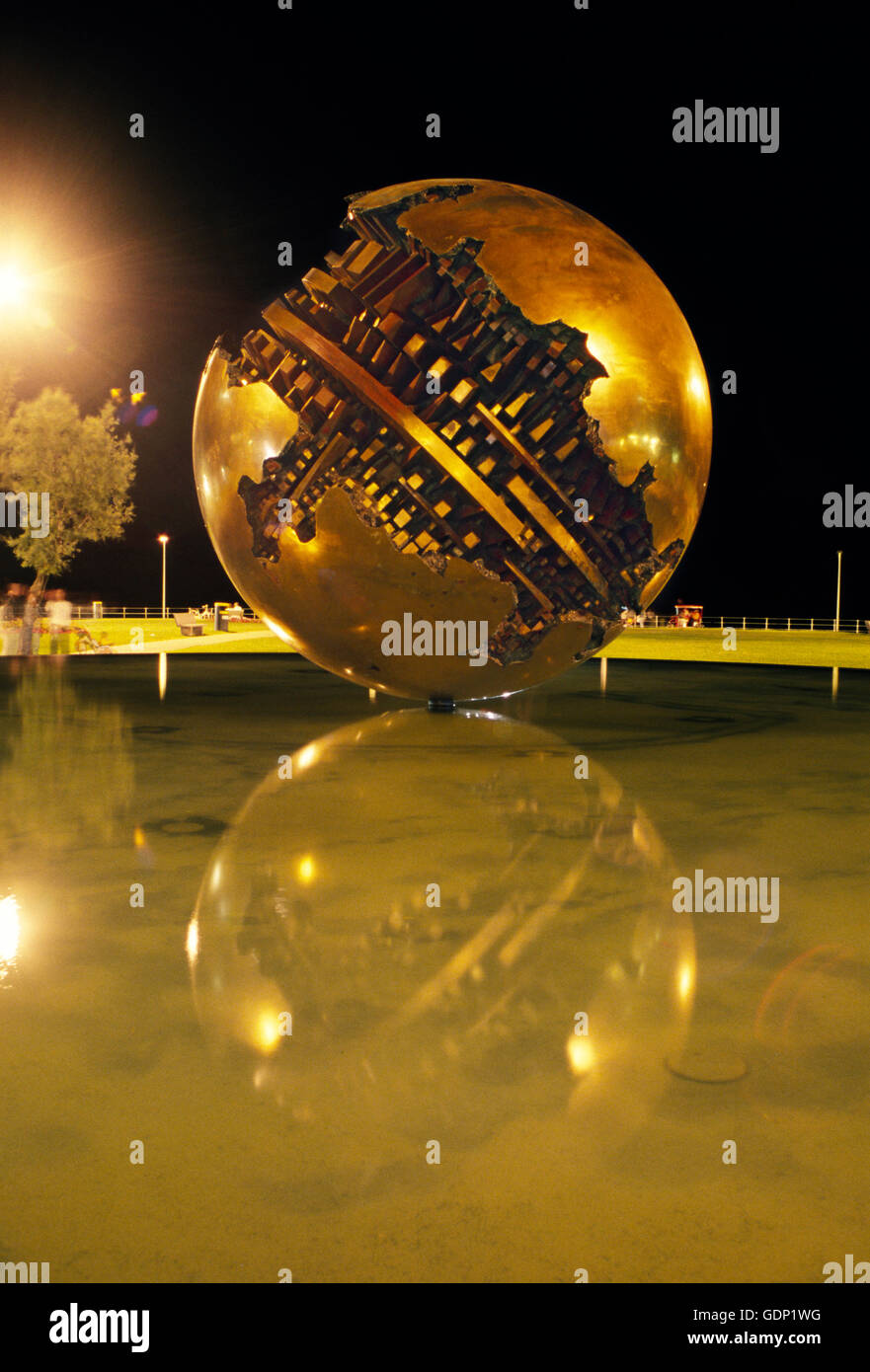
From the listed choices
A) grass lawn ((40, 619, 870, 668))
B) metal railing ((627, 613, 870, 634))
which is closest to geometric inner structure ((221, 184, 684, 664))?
grass lawn ((40, 619, 870, 668))

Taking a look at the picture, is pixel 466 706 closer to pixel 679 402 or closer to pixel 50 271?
pixel 679 402

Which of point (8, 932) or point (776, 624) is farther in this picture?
point (776, 624)

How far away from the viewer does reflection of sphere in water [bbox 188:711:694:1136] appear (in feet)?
10.5

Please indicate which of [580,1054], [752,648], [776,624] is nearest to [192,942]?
[580,1054]

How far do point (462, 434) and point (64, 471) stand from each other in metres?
25.8

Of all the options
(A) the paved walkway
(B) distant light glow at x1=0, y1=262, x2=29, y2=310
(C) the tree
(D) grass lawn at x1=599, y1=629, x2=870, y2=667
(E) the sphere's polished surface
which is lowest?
(D) grass lawn at x1=599, y1=629, x2=870, y2=667

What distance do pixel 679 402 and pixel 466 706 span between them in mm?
6088

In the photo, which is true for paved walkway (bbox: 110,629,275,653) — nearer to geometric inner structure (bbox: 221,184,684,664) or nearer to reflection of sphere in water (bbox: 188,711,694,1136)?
geometric inner structure (bbox: 221,184,684,664)

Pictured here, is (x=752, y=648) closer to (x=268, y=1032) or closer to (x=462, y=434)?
(x=462, y=434)

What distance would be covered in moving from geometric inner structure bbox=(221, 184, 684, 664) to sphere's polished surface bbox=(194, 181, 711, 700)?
0.02 meters

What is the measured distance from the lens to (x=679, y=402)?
30.4 feet

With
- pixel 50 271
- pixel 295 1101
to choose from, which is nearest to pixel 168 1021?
pixel 295 1101

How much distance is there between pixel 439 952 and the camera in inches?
170
